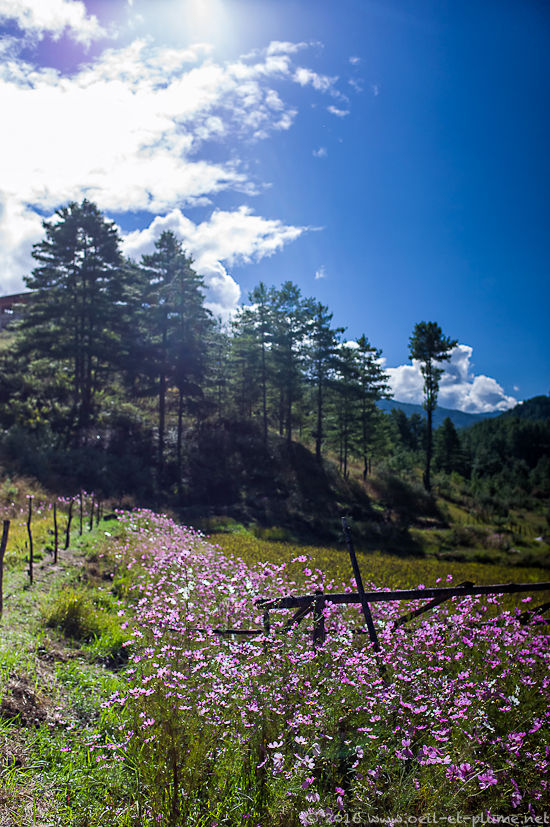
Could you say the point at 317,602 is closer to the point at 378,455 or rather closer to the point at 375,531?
the point at 375,531

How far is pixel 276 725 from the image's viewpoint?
343 cm

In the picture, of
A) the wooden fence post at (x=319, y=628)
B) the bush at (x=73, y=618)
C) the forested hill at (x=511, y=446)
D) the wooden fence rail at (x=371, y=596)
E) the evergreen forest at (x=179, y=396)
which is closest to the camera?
the wooden fence post at (x=319, y=628)

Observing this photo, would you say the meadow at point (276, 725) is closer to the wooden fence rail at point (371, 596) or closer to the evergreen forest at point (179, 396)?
the wooden fence rail at point (371, 596)

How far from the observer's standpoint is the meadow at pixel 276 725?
2.65m

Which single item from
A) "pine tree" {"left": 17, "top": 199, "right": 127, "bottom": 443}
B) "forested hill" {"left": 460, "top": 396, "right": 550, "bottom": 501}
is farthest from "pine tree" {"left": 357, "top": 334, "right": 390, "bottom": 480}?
"forested hill" {"left": 460, "top": 396, "right": 550, "bottom": 501}

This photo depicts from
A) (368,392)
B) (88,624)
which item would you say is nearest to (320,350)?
(368,392)

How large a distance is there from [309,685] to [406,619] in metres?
2.55

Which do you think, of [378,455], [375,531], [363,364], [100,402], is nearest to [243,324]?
[363,364]

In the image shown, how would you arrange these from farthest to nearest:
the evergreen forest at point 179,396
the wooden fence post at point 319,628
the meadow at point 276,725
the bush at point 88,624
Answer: the evergreen forest at point 179,396, the bush at point 88,624, the wooden fence post at point 319,628, the meadow at point 276,725

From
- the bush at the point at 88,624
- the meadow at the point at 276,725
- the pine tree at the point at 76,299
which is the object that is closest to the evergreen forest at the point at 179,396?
the pine tree at the point at 76,299

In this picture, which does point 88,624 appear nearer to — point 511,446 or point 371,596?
point 371,596

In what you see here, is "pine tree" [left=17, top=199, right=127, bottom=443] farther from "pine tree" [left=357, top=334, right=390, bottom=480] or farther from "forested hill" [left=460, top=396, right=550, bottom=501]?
"forested hill" [left=460, top=396, right=550, bottom=501]

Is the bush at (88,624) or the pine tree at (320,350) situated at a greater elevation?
the pine tree at (320,350)

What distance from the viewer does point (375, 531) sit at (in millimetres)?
23656
